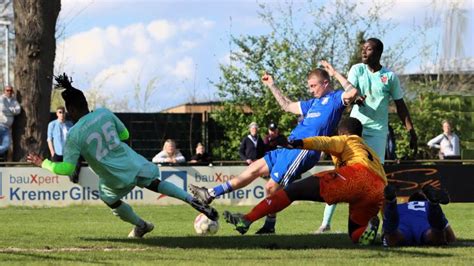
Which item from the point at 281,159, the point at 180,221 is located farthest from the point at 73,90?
the point at 180,221

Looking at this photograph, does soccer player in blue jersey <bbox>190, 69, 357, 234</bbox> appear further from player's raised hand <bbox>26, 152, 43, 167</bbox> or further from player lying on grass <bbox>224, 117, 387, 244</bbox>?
player's raised hand <bbox>26, 152, 43, 167</bbox>

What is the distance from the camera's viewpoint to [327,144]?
32.9ft

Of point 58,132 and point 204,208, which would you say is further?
point 58,132

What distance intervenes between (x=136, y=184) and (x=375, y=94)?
2995 millimetres

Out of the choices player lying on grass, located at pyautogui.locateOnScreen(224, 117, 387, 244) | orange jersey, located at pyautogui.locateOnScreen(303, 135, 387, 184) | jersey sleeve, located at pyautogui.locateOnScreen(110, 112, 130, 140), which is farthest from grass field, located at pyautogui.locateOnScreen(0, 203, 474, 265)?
jersey sleeve, located at pyautogui.locateOnScreen(110, 112, 130, 140)

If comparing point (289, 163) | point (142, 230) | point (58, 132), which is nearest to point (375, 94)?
point (289, 163)

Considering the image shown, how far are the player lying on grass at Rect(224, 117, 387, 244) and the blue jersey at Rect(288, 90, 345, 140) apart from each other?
745 millimetres

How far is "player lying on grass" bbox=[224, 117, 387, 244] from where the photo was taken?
33.0 feet

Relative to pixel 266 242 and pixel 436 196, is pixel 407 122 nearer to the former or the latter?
pixel 436 196

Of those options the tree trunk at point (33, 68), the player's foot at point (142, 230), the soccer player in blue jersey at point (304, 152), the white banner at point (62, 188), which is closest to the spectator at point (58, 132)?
the white banner at point (62, 188)

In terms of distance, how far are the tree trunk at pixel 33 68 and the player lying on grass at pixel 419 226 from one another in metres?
14.4

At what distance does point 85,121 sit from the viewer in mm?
10492

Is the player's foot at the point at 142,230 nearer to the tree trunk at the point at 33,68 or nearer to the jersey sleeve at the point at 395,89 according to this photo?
the jersey sleeve at the point at 395,89

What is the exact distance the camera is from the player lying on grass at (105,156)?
10.4 m
